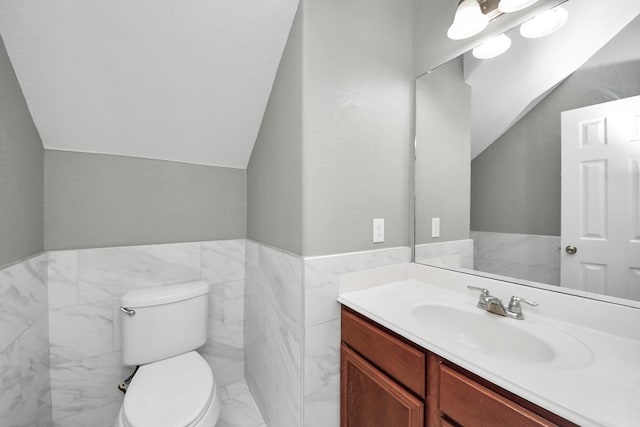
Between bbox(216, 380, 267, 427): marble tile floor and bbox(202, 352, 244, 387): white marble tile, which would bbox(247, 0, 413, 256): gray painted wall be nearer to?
bbox(202, 352, 244, 387): white marble tile

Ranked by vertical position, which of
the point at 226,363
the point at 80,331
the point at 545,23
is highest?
the point at 545,23

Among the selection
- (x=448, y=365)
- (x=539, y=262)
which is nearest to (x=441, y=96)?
(x=539, y=262)

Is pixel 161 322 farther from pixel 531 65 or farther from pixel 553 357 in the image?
pixel 531 65

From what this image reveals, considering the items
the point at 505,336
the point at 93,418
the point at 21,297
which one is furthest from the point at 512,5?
the point at 93,418

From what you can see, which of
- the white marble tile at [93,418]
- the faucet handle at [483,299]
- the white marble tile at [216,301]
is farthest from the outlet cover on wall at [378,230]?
the white marble tile at [93,418]

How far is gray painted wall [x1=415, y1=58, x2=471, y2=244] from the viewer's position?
1322 millimetres

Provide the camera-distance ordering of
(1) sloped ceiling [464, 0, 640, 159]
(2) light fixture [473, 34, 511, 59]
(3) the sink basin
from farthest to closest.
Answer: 1. (2) light fixture [473, 34, 511, 59]
2. (1) sloped ceiling [464, 0, 640, 159]
3. (3) the sink basin

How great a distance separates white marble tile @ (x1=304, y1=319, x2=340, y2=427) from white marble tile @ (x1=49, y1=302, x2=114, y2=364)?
1.19 metres

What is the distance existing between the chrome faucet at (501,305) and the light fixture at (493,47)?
103cm

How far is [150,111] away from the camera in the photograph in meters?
1.42

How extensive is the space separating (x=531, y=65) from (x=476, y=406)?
125 cm

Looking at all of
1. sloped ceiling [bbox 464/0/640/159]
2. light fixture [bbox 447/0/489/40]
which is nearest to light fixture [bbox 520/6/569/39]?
sloped ceiling [bbox 464/0/640/159]

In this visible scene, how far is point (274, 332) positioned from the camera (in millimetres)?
1427

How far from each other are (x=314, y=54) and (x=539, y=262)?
1.26 m
